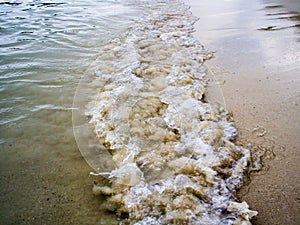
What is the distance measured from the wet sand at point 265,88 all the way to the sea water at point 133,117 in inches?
6.3

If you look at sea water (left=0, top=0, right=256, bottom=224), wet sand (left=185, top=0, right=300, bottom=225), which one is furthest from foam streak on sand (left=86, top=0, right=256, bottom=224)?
wet sand (left=185, top=0, right=300, bottom=225)

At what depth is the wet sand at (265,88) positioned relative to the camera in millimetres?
1631

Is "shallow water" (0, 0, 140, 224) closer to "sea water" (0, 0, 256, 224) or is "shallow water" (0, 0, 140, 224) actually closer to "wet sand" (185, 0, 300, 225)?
"sea water" (0, 0, 256, 224)

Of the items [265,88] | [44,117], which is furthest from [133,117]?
[265,88]

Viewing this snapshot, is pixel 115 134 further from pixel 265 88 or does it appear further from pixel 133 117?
pixel 265 88

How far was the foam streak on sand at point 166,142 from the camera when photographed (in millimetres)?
1572

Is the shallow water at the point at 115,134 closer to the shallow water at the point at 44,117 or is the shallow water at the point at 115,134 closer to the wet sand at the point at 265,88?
the shallow water at the point at 44,117

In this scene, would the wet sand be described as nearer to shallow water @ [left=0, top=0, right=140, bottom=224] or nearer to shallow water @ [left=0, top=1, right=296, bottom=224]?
shallow water @ [left=0, top=1, right=296, bottom=224]

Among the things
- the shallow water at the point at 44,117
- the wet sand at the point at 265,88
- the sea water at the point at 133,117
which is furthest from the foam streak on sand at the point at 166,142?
the shallow water at the point at 44,117

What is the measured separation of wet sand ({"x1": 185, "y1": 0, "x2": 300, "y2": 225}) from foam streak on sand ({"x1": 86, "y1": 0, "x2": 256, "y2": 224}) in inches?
6.1

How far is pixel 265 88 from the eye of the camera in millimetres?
2750

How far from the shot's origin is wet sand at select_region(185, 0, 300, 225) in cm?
163

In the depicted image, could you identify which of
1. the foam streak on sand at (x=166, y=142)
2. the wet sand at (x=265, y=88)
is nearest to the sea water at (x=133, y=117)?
the foam streak on sand at (x=166, y=142)

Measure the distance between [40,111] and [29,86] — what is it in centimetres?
68
